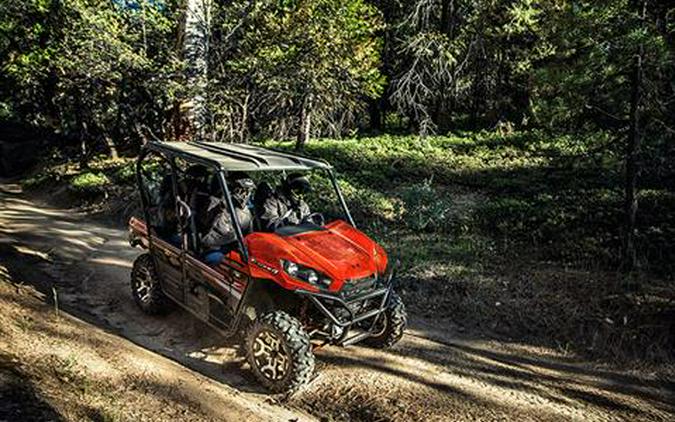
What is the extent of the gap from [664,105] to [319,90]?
24.8ft

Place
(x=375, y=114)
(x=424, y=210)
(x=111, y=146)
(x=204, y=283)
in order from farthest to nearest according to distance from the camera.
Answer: (x=375, y=114), (x=111, y=146), (x=424, y=210), (x=204, y=283)

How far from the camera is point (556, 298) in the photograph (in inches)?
317

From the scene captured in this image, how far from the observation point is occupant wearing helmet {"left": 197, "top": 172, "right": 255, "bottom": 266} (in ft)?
20.3

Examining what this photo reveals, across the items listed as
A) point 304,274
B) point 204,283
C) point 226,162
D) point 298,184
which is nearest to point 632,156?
point 298,184

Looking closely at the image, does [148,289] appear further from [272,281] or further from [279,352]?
[279,352]

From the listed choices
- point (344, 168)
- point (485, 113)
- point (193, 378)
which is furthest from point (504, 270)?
point (485, 113)

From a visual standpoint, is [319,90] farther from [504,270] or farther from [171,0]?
[504,270]

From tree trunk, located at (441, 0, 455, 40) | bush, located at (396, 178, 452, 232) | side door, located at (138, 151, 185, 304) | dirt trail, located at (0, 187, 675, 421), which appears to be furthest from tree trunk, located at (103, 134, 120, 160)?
tree trunk, located at (441, 0, 455, 40)

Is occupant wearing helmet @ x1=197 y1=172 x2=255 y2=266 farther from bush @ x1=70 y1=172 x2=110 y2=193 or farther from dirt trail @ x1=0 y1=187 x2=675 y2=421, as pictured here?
bush @ x1=70 y1=172 x2=110 y2=193

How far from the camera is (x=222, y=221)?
20.6 feet

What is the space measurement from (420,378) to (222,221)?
3.08m

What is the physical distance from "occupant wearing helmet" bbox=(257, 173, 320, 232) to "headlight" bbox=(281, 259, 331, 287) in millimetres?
1180

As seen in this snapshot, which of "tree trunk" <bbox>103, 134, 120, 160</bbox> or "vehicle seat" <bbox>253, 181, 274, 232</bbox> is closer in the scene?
"vehicle seat" <bbox>253, 181, 274, 232</bbox>

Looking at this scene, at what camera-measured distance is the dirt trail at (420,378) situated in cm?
511
